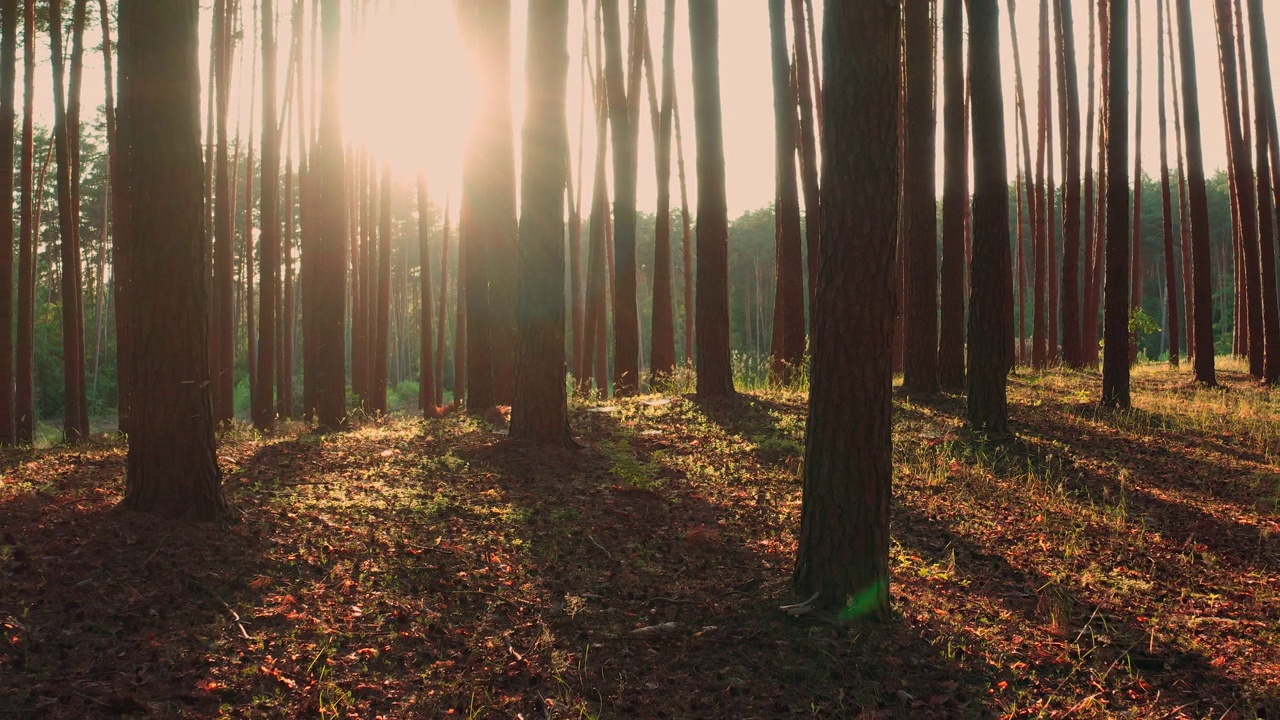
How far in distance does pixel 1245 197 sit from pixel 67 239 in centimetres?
1902

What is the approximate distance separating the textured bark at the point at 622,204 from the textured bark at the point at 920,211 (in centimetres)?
444

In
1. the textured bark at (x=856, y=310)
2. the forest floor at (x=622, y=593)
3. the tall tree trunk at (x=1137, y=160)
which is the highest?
the tall tree trunk at (x=1137, y=160)

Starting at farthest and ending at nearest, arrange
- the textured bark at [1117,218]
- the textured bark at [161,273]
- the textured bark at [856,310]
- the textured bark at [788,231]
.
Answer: the textured bark at [788,231] < the textured bark at [1117,218] < the textured bark at [161,273] < the textured bark at [856,310]

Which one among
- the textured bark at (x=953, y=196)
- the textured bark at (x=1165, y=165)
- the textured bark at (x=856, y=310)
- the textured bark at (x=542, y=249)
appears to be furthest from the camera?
the textured bark at (x=1165, y=165)

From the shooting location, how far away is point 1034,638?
4.04m

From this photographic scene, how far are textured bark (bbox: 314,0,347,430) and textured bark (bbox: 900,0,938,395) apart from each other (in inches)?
295

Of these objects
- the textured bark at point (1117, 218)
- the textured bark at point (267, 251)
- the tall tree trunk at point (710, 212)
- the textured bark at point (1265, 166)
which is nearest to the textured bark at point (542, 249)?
the tall tree trunk at point (710, 212)

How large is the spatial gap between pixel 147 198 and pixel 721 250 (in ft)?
22.8

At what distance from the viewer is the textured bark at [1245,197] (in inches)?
527

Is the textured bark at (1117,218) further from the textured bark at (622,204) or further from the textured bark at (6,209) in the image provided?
the textured bark at (6,209)

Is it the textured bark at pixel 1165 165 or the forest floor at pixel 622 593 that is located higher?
the textured bark at pixel 1165 165

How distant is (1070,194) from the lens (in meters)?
15.7

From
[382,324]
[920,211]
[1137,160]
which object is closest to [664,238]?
[920,211]

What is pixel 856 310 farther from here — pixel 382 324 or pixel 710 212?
pixel 382 324
